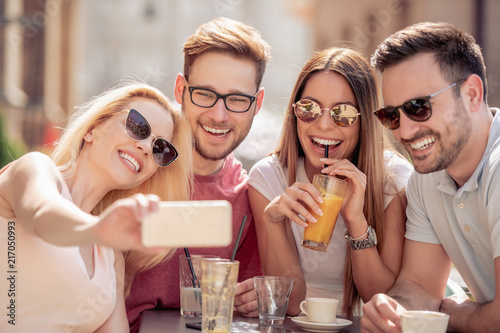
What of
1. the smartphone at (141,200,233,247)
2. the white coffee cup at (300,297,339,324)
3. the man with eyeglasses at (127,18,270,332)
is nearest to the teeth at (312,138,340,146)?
the man with eyeglasses at (127,18,270,332)

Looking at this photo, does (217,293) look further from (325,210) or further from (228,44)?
(228,44)

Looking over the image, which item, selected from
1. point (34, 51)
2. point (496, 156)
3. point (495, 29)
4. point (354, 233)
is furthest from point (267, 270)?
point (34, 51)

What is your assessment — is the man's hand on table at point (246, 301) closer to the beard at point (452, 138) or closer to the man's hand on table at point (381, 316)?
the man's hand on table at point (381, 316)

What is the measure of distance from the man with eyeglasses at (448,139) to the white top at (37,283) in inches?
45.7

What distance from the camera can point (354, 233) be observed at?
2783 millimetres

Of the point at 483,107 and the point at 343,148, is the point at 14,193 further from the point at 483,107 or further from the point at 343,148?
the point at 483,107

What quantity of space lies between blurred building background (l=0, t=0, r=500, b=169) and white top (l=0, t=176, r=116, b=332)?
10196 millimetres

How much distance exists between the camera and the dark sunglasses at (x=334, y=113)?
2.93 meters

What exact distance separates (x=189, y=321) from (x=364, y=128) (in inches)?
46.5

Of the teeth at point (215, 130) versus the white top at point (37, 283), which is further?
the teeth at point (215, 130)

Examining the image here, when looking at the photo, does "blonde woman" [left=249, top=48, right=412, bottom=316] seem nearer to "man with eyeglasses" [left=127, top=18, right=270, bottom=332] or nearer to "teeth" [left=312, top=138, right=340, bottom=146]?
"teeth" [left=312, top=138, right=340, bottom=146]

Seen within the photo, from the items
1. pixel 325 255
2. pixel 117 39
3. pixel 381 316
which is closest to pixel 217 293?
pixel 381 316

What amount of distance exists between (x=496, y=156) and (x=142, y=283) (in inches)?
60.9

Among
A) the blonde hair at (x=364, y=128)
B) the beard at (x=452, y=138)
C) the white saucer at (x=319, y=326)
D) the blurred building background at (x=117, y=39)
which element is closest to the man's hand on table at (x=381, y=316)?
the white saucer at (x=319, y=326)
